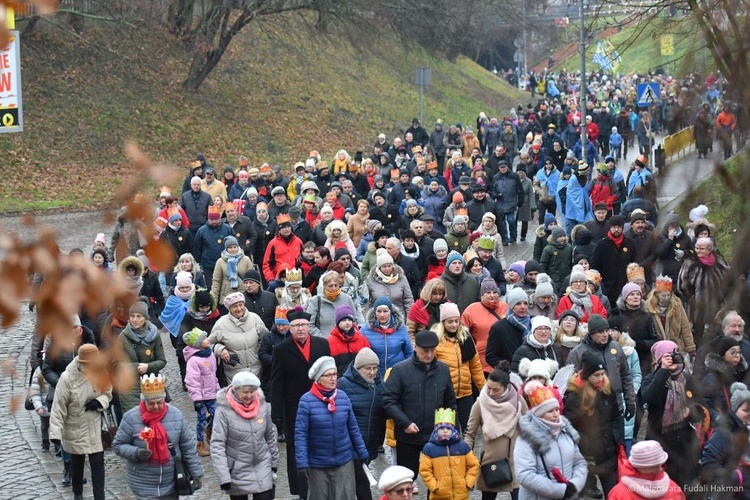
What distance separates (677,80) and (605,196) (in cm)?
1772

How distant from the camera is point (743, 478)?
805cm

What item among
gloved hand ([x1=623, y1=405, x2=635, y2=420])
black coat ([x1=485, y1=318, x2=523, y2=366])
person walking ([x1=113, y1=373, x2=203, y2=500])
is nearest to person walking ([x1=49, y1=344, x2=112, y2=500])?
person walking ([x1=113, y1=373, x2=203, y2=500])

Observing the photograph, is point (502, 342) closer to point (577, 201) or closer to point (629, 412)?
point (629, 412)

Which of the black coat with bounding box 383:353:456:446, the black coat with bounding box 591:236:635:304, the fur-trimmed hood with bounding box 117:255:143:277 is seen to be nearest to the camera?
the black coat with bounding box 383:353:456:446

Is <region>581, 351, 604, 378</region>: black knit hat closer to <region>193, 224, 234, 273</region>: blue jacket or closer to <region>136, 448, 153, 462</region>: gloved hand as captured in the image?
<region>136, 448, 153, 462</region>: gloved hand

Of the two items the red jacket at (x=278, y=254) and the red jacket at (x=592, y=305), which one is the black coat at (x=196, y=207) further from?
the red jacket at (x=592, y=305)

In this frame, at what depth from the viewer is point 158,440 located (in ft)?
32.9

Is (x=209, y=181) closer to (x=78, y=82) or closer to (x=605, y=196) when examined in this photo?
(x=605, y=196)

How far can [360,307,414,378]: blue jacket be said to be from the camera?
12.1m

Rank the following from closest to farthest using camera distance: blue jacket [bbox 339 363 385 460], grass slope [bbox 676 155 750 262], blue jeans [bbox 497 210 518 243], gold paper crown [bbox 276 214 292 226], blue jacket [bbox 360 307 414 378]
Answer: grass slope [bbox 676 155 750 262]
blue jacket [bbox 339 363 385 460]
blue jacket [bbox 360 307 414 378]
gold paper crown [bbox 276 214 292 226]
blue jeans [bbox 497 210 518 243]

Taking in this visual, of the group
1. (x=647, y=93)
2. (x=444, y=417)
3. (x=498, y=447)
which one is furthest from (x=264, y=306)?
(x=647, y=93)

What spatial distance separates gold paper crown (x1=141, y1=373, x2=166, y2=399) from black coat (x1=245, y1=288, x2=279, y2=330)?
4.05 meters

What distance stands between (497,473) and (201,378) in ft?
12.0

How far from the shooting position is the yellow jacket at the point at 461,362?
11570mm
